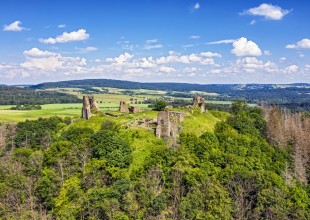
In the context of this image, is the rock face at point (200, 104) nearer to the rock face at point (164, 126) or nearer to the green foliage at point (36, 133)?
the rock face at point (164, 126)

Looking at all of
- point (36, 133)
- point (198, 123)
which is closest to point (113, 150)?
point (198, 123)

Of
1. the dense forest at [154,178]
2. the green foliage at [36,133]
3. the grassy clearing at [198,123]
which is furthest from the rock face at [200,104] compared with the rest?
the green foliage at [36,133]

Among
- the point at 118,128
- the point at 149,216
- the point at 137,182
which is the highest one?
the point at 118,128

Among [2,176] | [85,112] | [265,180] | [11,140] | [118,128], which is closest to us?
[265,180]

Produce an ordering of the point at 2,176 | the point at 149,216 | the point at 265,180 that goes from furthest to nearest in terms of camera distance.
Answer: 1. the point at 2,176
2. the point at 265,180
3. the point at 149,216

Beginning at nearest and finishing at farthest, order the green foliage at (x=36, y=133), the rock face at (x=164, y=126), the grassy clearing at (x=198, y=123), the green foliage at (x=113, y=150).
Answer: the green foliage at (x=113, y=150), the rock face at (x=164, y=126), the grassy clearing at (x=198, y=123), the green foliage at (x=36, y=133)

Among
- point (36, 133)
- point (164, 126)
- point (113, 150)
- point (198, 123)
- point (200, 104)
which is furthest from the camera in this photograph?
point (36, 133)

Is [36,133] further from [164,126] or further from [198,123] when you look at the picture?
[198,123]

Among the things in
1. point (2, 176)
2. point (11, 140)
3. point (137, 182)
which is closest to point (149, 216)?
point (137, 182)

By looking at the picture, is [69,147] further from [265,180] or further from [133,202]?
[265,180]
